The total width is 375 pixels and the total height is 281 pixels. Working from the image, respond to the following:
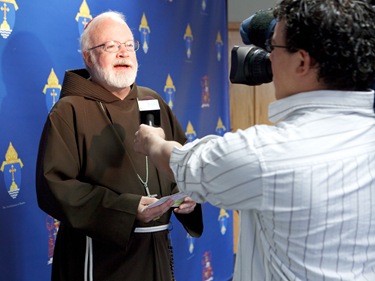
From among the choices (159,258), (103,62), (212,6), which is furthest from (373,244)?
(212,6)

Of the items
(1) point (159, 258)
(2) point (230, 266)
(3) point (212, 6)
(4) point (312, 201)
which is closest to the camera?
(4) point (312, 201)

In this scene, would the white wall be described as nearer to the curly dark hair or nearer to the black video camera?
the black video camera

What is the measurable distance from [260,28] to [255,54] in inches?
2.6

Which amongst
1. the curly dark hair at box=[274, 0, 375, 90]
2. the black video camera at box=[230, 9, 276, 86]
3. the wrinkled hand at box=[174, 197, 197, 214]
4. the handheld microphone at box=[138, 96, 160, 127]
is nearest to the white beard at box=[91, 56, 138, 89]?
the handheld microphone at box=[138, 96, 160, 127]

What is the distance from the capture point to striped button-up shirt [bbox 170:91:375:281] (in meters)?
0.98

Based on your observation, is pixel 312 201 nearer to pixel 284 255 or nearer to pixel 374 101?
pixel 284 255

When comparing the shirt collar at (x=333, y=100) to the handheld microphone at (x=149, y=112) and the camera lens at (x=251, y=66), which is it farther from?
the handheld microphone at (x=149, y=112)

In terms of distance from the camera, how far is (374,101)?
1.05 meters

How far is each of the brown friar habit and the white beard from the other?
0.11 ft

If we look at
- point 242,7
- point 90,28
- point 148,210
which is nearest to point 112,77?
point 90,28

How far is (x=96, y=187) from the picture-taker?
1.71 meters

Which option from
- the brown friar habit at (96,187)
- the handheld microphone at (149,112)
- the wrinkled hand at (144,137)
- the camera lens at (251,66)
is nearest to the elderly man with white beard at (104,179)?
the brown friar habit at (96,187)

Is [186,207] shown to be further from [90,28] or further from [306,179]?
[306,179]

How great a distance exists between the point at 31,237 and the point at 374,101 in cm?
154
